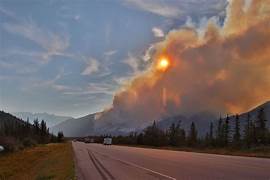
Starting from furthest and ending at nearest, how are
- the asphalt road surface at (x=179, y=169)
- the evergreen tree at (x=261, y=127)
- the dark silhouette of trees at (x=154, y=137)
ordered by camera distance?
the dark silhouette of trees at (x=154, y=137)
the evergreen tree at (x=261, y=127)
the asphalt road surface at (x=179, y=169)

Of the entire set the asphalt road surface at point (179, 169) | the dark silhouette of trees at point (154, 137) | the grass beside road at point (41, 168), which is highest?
the dark silhouette of trees at point (154, 137)

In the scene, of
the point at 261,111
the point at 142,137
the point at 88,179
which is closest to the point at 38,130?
the point at 142,137

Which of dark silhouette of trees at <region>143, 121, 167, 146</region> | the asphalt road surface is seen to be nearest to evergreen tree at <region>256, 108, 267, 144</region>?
dark silhouette of trees at <region>143, 121, 167, 146</region>

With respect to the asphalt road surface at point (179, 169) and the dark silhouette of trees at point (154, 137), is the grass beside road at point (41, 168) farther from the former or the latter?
the dark silhouette of trees at point (154, 137)

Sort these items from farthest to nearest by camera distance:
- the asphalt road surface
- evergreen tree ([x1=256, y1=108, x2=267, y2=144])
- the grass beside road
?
evergreen tree ([x1=256, y1=108, x2=267, y2=144]) < the grass beside road < the asphalt road surface

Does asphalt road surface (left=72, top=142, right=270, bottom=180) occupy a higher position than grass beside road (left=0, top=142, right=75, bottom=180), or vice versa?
asphalt road surface (left=72, top=142, right=270, bottom=180)

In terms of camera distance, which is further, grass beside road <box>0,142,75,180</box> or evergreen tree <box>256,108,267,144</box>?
evergreen tree <box>256,108,267,144</box>

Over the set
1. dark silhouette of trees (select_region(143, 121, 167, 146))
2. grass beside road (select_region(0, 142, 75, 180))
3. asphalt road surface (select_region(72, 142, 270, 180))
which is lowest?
grass beside road (select_region(0, 142, 75, 180))

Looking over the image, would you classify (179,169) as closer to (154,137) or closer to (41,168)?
(41,168)

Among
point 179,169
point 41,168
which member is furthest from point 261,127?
point 179,169

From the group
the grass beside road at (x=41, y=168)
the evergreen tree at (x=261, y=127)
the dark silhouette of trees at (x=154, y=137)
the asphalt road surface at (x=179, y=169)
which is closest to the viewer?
the asphalt road surface at (x=179, y=169)

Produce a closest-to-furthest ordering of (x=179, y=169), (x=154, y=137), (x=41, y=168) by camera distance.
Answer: (x=179, y=169)
(x=41, y=168)
(x=154, y=137)

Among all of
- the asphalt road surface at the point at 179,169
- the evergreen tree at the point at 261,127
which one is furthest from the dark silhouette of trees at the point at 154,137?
the asphalt road surface at the point at 179,169

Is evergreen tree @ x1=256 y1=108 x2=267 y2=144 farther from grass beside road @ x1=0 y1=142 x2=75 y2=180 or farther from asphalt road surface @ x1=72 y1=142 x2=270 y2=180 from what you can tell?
asphalt road surface @ x1=72 y1=142 x2=270 y2=180
